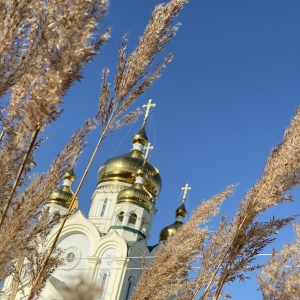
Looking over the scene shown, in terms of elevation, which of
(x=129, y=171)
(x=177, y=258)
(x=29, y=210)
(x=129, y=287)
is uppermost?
(x=129, y=171)

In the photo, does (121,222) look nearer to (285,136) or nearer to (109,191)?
(109,191)

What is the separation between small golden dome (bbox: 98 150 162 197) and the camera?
2367 cm

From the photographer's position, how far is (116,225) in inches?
838

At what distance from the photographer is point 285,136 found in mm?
2568

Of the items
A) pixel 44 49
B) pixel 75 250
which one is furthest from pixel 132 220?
pixel 44 49

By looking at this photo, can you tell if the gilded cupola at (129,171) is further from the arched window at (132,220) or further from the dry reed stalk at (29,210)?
the dry reed stalk at (29,210)

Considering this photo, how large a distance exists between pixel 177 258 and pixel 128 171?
21007mm

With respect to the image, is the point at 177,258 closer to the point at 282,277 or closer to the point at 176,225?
the point at 282,277

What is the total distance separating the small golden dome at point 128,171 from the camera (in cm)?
2367

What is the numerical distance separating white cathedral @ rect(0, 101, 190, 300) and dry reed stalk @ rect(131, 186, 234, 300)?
47.6ft

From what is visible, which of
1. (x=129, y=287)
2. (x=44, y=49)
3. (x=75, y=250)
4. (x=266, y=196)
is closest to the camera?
(x=44, y=49)

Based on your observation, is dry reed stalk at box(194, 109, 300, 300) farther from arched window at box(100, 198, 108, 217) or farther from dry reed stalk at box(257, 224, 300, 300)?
arched window at box(100, 198, 108, 217)

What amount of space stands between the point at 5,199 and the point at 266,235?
1.28m

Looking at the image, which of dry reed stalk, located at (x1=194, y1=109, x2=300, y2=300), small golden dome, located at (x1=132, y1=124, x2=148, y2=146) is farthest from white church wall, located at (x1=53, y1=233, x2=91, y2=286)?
dry reed stalk, located at (x1=194, y1=109, x2=300, y2=300)
